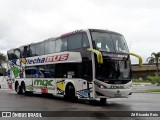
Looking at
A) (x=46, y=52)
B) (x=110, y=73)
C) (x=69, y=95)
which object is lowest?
(x=69, y=95)

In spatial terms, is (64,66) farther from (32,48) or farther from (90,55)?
(32,48)

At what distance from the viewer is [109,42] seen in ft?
59.8

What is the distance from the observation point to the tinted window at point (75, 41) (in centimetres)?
1865

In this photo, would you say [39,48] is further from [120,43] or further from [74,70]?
[120,43]

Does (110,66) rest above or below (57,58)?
below

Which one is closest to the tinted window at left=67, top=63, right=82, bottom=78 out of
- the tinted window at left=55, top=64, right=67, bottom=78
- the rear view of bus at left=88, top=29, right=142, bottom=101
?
the tinted window at left=55, top=64, right=67, bottom=78

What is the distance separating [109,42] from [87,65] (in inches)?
69.7

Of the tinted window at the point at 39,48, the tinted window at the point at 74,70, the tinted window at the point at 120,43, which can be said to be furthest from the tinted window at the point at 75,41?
the tinted window at the point at 39,48

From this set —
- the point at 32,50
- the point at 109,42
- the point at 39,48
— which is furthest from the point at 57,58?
the point at 32,50

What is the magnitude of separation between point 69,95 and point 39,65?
183 inches

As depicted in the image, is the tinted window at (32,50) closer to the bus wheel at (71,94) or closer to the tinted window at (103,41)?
the bus wheel at (71,94)

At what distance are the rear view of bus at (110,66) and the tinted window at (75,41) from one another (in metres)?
1.07

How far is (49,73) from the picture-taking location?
2195 centimetres

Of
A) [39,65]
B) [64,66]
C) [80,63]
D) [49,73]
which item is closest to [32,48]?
[39,65]
